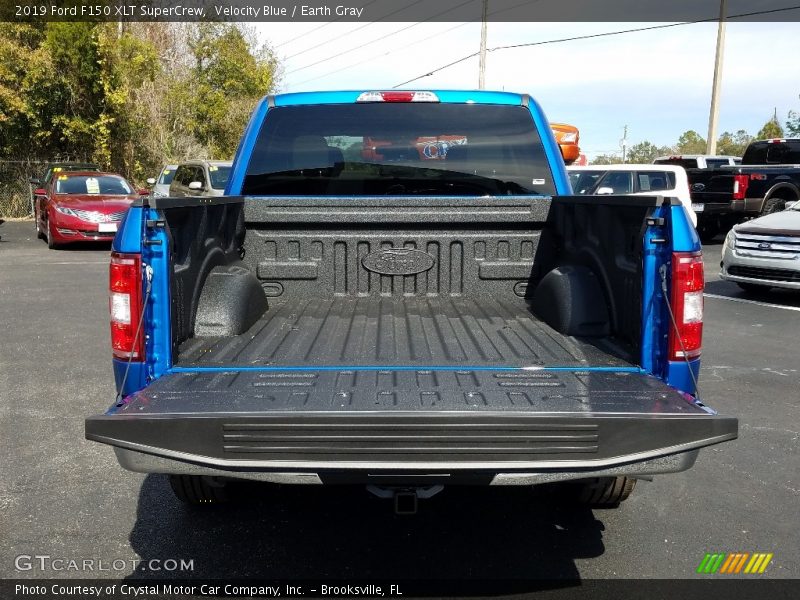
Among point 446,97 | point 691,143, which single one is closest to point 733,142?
point 691,143

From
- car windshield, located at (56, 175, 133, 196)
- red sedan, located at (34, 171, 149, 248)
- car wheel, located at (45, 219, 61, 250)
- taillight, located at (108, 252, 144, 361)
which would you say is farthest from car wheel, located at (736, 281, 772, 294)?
car wheel, located at (45, 219, 61, 250)

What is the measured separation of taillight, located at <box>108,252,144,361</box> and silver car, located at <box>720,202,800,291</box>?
937 cm

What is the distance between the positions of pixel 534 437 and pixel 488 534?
49.9 inches

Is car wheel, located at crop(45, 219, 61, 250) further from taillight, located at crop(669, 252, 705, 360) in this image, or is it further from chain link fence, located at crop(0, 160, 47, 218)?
taillight, located at crop(669, 252, 705, 360)

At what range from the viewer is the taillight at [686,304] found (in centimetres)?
287

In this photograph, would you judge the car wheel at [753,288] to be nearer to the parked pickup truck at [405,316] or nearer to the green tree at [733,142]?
the parked pickup truck at [405,316]

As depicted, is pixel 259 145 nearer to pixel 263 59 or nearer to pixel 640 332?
pixel 640 332

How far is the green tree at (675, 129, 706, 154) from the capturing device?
263ft

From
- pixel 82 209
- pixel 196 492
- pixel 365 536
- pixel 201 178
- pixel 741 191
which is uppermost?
pixel 741 191

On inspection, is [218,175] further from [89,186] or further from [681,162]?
[681,162]

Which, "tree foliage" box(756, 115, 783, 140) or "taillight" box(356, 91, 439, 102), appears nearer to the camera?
"taillight" box(356, 91, 439, 102)

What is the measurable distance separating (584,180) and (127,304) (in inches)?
487

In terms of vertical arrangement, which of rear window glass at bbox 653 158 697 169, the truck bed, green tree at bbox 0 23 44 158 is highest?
green tree at bbox 0 23 44 158

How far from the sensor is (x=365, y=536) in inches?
139
